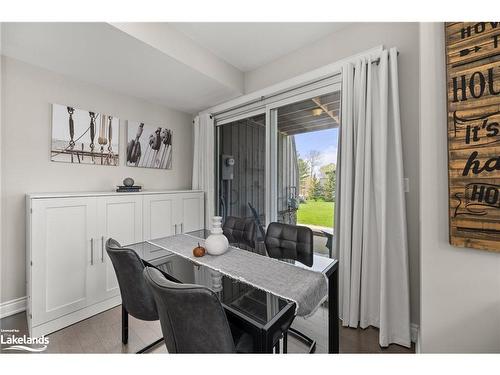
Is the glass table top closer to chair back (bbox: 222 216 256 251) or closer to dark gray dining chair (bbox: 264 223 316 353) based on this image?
dark gray dining chair (bbox: 264 223 316 353)

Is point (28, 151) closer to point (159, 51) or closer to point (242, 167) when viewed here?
point (159, 51)

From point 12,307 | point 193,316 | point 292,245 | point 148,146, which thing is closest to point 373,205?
point 292,245

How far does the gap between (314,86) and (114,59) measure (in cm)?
195

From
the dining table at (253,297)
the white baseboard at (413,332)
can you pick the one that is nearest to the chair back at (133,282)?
the dining table at (253,297)

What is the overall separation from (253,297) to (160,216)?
6.52ft

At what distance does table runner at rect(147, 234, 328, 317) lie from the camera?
3.45 feet

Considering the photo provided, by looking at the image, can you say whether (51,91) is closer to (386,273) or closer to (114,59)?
(114,59)

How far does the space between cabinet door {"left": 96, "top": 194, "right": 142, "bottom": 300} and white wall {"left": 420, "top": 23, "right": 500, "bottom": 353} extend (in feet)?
8.31

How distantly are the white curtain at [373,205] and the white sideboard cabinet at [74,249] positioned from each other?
1591 millimetres

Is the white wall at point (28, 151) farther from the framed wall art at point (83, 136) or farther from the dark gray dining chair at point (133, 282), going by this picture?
the dark gray dining chair at point (133, 282)

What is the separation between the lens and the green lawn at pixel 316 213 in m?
2.31

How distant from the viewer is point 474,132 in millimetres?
1115
